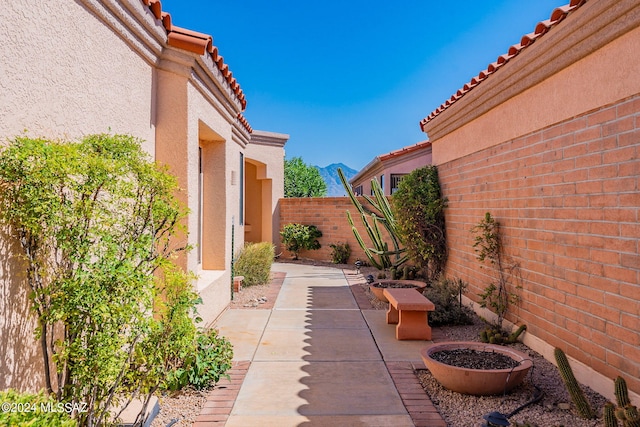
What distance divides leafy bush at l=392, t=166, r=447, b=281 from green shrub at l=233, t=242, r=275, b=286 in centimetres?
341

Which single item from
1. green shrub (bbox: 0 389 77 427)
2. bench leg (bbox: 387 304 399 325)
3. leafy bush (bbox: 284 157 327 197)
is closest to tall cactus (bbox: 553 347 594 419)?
bench leg (bbox: 387 304 399 325)

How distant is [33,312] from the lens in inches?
109

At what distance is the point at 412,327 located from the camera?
21.0 ft

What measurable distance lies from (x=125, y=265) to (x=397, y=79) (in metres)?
26.6

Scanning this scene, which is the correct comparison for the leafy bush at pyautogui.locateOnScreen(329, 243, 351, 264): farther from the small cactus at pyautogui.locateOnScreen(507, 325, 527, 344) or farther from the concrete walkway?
the small cactus at pyautogui.locateOnScreen(507, 325, 527, 344)

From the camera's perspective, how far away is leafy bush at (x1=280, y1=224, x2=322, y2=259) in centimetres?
1616

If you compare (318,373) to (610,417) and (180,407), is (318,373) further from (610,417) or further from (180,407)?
(610,417)

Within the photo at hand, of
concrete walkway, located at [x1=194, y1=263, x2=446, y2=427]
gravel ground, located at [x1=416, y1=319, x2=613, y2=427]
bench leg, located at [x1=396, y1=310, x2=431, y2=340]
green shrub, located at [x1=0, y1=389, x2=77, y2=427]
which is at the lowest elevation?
concrete walkway, located at [x1=194, y1=263, x2=446, y2=427]

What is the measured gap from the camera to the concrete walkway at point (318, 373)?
401 cm

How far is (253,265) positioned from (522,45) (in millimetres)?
7391

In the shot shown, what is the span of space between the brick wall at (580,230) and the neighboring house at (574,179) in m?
0.01

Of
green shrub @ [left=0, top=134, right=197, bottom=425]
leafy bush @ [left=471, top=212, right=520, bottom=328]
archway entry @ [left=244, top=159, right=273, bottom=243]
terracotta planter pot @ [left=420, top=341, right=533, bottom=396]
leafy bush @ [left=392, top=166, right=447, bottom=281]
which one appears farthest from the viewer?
archway entry @ [left=244, top=159, right=273, bottom=243]

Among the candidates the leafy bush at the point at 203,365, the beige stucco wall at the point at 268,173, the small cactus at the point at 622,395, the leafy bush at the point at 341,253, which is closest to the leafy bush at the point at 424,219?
the leafy bush at the point at 203,365

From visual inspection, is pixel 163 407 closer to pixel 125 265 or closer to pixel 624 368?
pixel 125 265
